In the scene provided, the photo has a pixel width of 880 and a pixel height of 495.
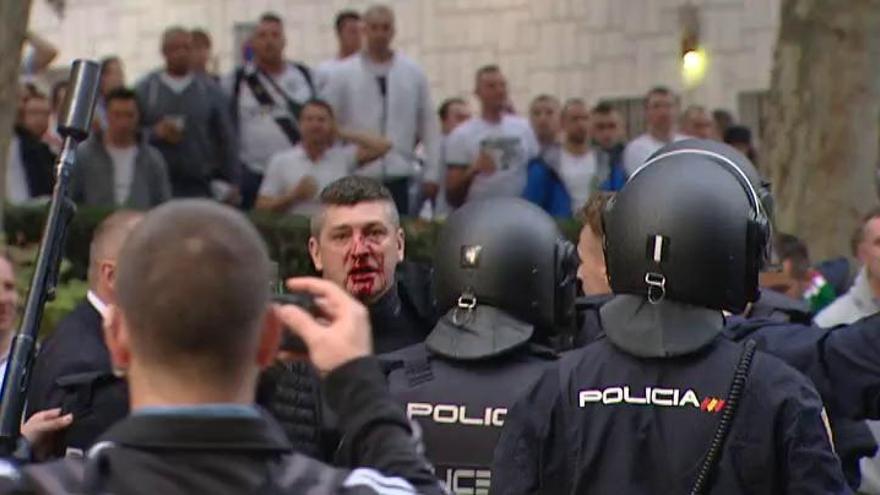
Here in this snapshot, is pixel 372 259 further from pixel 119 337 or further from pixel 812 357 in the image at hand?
pixel 119 337

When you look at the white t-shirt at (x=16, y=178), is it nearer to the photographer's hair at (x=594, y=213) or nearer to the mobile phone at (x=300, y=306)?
the photographer's hair at (x=594, y=213)

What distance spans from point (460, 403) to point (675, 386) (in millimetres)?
1005

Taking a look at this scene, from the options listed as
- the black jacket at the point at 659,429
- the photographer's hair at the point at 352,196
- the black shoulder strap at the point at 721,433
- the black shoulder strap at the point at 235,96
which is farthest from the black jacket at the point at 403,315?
the black shoulder strap at the point at 235,96

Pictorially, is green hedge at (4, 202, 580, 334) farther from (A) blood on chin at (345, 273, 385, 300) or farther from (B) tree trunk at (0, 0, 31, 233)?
(A) blood on chin at (345, 273, 385, 300)

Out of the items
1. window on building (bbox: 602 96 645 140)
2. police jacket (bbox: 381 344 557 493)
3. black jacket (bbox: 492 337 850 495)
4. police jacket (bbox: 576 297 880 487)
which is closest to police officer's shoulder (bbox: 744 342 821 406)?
black jacket (bbox: 492 337 850 495)

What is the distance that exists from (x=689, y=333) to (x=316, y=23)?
59.3 ft

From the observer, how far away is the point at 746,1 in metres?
22.5

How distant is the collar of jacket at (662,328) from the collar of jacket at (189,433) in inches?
79.7

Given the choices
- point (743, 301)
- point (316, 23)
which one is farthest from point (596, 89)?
point (743, 301)

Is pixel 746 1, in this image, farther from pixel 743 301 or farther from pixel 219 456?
pixel 219 456

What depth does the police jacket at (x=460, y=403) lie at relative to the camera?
636 centimetres

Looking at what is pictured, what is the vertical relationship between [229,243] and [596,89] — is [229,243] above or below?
above

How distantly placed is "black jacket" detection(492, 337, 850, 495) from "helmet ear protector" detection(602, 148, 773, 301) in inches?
7.5

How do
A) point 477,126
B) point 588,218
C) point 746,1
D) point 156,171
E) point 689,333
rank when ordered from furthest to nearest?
point 746,1 < point 477,126 < point 156,171 < point 588,218 < point 689,333
